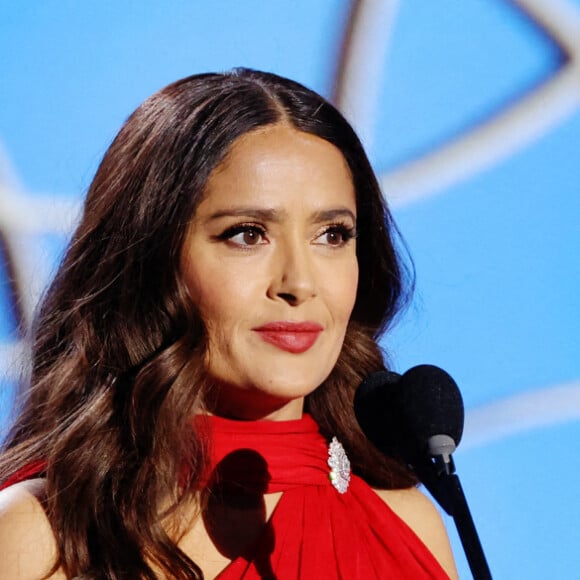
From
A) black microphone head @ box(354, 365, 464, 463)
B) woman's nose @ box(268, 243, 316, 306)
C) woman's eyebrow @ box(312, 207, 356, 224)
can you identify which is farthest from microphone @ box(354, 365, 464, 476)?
woman's eyebrow @ box(312, 207, 356, 224)

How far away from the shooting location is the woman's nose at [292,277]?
1678mm

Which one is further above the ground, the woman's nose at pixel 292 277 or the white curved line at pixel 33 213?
the white curved line at pixel 33 213

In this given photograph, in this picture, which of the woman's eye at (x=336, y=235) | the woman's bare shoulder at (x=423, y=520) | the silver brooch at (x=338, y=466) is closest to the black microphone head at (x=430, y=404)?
the woman's eye at (x=336, y=235)

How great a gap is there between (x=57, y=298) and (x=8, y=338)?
0.34 m

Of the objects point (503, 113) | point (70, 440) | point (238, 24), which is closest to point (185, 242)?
point (70, 440)

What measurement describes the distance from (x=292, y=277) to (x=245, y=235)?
0.33ft

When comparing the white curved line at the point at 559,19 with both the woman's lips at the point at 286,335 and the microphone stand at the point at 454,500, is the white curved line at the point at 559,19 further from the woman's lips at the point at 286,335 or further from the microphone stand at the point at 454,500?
the microphone stand at the point at 454,500

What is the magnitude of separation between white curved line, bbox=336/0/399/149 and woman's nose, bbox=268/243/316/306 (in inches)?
26.5

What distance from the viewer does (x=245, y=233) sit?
1.72 metres

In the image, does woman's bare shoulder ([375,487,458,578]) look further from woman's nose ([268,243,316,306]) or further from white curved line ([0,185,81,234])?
white curved line ([0,185,81,234])

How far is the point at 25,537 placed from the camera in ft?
5.27

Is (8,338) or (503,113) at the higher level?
(503,113)

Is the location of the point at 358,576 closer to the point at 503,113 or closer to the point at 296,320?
the point at 296,320

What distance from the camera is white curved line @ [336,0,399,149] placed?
7.64ft
